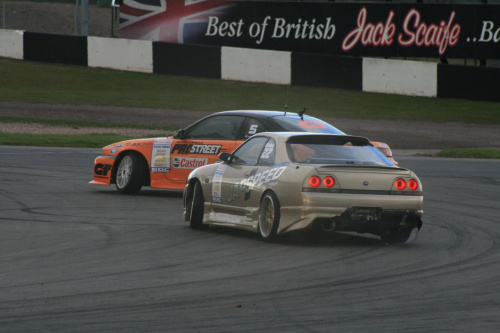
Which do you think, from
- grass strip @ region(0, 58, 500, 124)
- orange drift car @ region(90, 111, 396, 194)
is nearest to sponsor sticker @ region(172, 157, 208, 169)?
orange drift car @ region(90, 111, 396, 194)

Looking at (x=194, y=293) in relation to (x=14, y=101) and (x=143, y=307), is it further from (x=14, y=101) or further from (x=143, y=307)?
(x=14, y=101)

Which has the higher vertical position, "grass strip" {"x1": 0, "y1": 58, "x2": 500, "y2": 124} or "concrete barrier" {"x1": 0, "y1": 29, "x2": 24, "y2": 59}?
"concrete barrier" {"x1": 0, "y1": 29, "x2": 24, "y2": 59}

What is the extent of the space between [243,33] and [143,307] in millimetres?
35998

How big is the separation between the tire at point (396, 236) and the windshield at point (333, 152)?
69 centimetres

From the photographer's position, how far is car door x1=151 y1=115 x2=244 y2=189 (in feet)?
48.5

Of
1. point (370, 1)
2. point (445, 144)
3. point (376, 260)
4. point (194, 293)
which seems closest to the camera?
point (194, 293)

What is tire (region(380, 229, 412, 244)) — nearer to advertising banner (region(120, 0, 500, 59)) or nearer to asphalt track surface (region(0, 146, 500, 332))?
asphalt track surface (region(0, 146, 500, 332))

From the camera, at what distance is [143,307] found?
7105 mm

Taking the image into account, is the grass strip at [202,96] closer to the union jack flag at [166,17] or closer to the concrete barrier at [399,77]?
the concrete barrier at [399,77]

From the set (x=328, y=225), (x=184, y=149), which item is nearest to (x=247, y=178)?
(x=328, y=225)

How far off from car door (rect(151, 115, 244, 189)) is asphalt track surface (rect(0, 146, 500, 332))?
975 millimetres

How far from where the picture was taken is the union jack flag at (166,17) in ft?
143

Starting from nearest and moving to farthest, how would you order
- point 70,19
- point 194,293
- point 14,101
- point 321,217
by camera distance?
point 194,293
point 321,217
point 14,101
point 70,19

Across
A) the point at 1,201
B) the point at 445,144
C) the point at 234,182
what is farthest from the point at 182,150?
the point at 445,144
